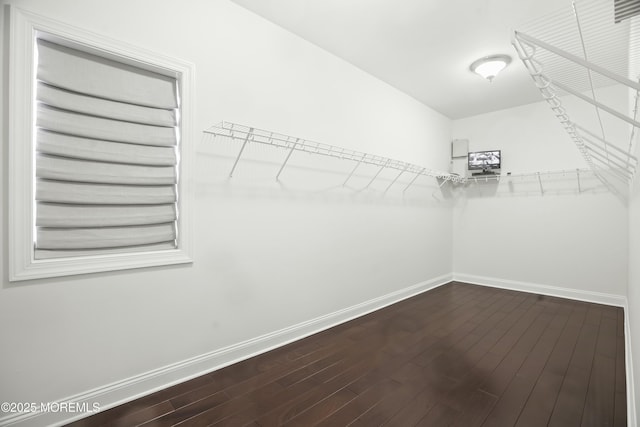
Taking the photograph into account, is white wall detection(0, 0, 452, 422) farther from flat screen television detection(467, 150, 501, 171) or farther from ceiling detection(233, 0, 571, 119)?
flat screen television detection(467, 150, 501, 171)

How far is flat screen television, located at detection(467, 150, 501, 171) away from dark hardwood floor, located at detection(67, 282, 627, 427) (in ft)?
7.37

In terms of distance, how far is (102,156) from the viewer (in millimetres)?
1643

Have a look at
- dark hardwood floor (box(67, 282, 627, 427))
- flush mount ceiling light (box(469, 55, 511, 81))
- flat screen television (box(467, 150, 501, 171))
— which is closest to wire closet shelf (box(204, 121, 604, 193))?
flat screen television (box(467, 150, 501, 171))

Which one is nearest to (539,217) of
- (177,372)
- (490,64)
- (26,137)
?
(490,64)

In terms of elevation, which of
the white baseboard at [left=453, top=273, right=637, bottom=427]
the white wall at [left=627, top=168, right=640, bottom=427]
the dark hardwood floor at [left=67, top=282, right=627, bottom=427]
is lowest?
the dark hardwood floor at [left=67, top=282, right=627, bottom=427]

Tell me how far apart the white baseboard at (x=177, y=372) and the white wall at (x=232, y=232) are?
46 mm

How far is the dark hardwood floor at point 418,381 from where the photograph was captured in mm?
1585

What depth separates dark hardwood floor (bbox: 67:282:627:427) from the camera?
1.58 meters

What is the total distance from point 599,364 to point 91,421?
3.32 m

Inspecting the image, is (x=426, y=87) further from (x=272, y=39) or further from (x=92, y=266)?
(x=92, y=266)

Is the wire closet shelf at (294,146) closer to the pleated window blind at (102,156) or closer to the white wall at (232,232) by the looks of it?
the white wall at (232,232)

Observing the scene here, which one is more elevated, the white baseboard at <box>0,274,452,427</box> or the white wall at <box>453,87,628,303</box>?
the white wall at <box>453,87,628,303</box>

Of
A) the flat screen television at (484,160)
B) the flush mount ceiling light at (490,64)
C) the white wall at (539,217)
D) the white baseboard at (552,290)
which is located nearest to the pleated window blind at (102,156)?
the flush mount ceiling light at (490,64)

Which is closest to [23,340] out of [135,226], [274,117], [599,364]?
[135,226]
